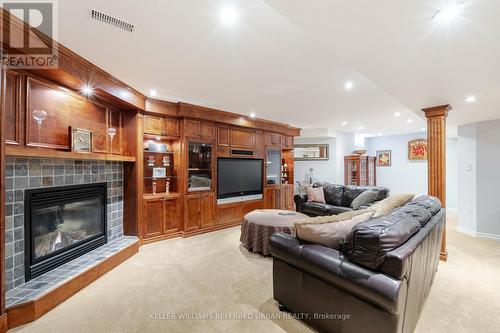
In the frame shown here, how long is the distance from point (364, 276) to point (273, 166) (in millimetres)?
4473

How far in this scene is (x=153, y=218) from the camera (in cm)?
389

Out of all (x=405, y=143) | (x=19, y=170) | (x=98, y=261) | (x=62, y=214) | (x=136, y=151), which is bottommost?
(x=98, y=261)

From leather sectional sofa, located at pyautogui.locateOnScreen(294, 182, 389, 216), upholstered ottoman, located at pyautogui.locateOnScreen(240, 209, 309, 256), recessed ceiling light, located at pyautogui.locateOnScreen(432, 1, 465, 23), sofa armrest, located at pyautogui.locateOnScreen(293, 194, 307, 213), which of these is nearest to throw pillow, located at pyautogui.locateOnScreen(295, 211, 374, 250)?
upholstered ottoman, located at pyautogui.locateOnScreen(240, 209, 309, 256)

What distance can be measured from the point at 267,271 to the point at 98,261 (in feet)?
6.71

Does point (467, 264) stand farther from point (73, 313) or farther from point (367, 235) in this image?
point (73, 313)

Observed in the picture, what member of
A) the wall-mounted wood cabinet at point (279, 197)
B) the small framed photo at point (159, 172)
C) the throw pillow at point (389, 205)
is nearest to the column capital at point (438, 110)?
the throw pillow at point (389, 205)

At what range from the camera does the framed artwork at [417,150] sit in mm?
7195

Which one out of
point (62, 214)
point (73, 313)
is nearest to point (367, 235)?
point (73, 313)

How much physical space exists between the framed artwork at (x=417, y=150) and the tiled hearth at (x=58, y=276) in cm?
832

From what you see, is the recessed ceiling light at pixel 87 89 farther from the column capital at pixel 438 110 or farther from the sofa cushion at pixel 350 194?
the sofa cushion at pixel 350 194

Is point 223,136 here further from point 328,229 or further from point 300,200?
point 328,229

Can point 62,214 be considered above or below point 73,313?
above

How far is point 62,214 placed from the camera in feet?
8.96

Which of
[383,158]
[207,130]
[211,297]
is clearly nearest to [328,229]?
[211,297]
